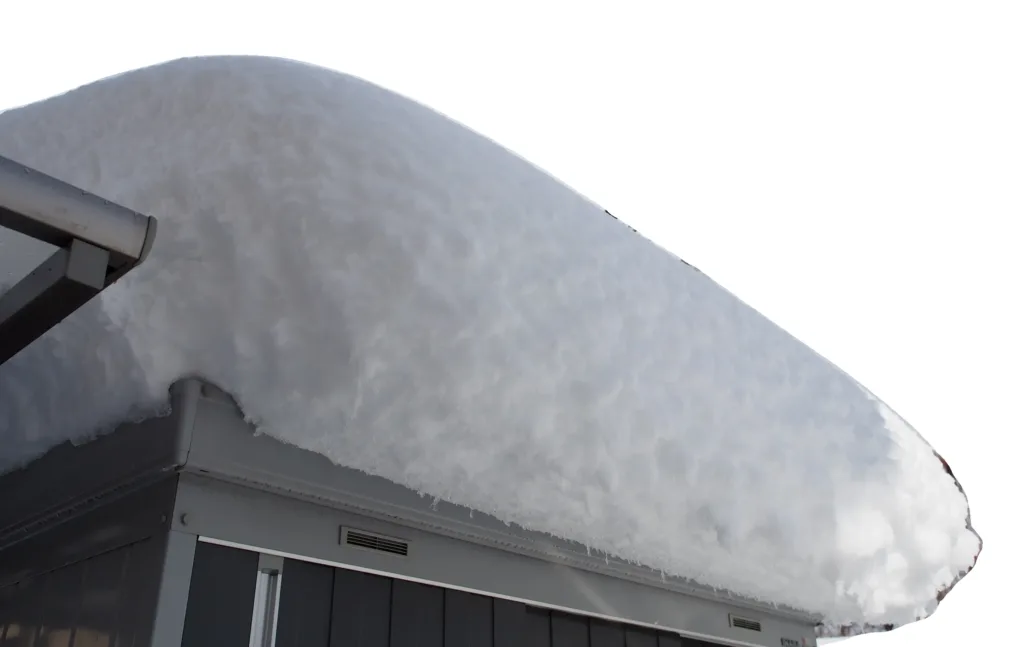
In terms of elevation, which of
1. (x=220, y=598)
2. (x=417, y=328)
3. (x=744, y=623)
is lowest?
(x=220, y=598)

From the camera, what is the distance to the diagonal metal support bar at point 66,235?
98 cm

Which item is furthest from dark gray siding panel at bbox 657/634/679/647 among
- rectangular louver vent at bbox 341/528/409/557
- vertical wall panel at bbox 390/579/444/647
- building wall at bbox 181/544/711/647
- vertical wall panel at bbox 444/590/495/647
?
rectangular louver vent at bbox 341/528/409/557

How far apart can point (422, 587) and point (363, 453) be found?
469 millimetres

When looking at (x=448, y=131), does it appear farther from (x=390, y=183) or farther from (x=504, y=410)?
(x=504, y=410)

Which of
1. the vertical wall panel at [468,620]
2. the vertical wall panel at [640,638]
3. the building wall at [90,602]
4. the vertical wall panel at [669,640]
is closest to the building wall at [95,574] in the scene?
the building wall at [90,602]

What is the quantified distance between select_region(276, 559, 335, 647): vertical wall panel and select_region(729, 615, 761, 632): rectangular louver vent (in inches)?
64.2

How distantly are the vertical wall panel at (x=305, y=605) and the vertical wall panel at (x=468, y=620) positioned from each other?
0.35 meters

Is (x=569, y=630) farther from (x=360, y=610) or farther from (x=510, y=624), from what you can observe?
(x=360, y=610)

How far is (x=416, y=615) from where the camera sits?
207cm

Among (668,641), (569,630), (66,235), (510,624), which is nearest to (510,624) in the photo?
(510,624)

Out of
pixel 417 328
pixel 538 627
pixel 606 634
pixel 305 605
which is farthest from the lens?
pixel 606 634

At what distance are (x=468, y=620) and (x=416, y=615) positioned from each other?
0.17 meters

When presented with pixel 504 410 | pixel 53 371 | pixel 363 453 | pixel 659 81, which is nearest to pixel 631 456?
pixel 504 410

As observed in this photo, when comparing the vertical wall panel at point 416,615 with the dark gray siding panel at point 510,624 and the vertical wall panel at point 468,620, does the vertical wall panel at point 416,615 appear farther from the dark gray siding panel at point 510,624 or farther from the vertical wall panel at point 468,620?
the dark gray siding panel at point 510,624
